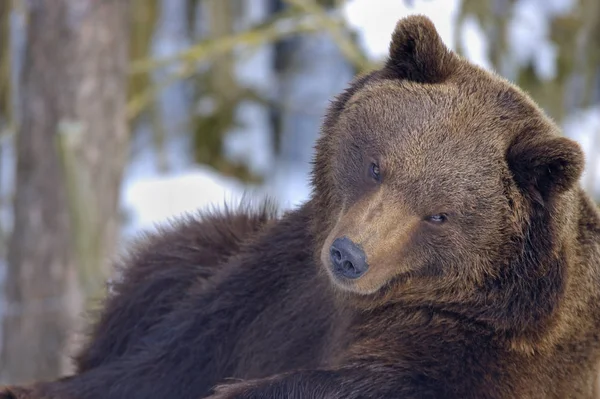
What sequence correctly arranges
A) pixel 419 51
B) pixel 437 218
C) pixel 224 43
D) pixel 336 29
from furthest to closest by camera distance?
pixel 224 43 < pixel 336 29 < pixel 419 51 < pixel 437 218

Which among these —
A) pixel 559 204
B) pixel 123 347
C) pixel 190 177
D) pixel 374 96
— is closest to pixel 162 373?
pixel 123 347

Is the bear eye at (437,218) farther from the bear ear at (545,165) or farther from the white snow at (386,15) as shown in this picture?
the white snow at (386,15)

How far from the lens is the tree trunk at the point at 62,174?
19.3 feet

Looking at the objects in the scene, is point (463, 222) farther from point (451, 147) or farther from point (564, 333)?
point (564, 333)

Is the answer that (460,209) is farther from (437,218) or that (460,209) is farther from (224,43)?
(224,43)

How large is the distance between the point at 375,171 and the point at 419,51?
1.40ft

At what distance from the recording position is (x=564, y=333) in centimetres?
289

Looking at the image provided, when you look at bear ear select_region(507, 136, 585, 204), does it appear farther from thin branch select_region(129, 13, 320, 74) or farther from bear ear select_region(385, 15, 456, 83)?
thin branch select_region(129, 13, 320, 74)

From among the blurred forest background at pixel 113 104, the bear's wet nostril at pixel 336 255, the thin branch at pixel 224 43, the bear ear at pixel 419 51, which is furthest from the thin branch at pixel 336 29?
the bear's wet nostril at pixel 336 255

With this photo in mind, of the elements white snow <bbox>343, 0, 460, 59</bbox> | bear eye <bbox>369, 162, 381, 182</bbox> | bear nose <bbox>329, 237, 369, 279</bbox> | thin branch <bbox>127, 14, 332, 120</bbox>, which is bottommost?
bear nose <bbox>329, 237, 369, 279</bbox>

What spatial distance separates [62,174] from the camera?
237 inches

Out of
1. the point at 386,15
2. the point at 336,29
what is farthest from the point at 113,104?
the point at 386,15

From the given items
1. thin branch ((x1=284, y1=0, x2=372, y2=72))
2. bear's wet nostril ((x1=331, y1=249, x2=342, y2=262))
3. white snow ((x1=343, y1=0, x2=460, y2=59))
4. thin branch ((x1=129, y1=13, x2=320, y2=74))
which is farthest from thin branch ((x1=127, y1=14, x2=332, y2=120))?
bear's wet nostril ((x1=331, y1=249, x2=342, y2=262))

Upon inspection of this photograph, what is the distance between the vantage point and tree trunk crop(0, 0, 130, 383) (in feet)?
19.3
